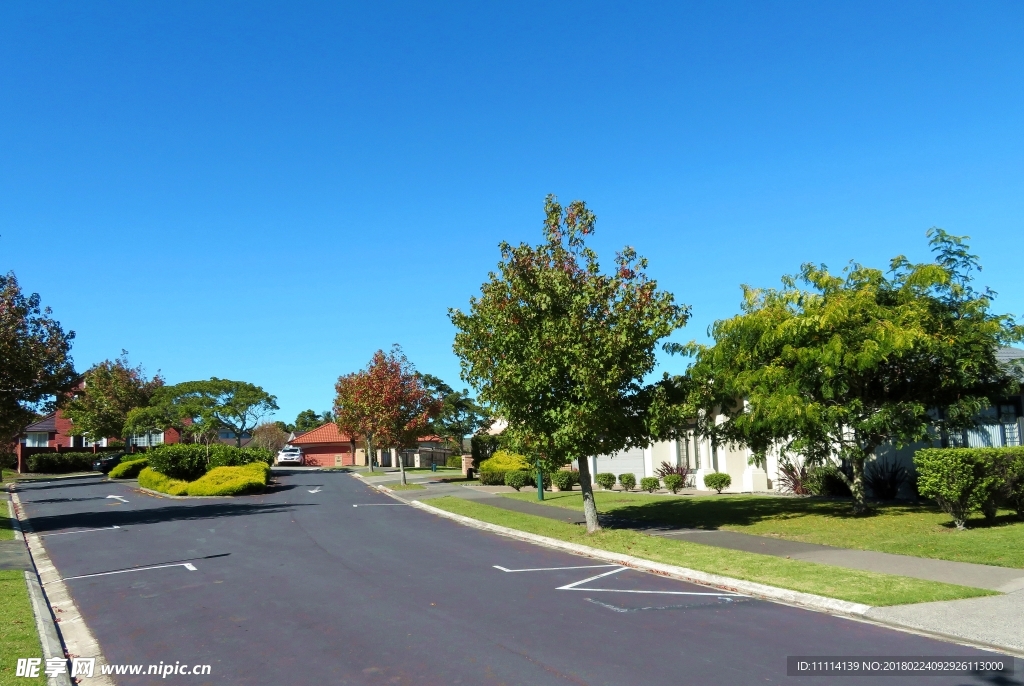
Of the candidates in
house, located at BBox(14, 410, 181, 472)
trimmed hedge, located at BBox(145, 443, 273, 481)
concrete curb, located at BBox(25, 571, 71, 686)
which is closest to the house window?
house, located at BBox(14, 410, 181, 472)

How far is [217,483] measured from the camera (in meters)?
33.6

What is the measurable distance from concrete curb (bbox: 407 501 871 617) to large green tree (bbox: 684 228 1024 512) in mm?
4828

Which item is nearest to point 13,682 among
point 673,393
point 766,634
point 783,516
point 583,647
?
point 583,647

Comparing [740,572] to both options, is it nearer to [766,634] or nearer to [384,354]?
[766,634]

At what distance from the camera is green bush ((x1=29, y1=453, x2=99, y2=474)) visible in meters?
58.2

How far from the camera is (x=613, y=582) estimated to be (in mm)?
11922

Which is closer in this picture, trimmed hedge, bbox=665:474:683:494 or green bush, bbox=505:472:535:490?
trimmed hedge, bbox=665:474:683:494

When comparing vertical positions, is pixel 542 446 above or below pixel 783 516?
above

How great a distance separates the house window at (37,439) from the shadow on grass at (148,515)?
5124 cm

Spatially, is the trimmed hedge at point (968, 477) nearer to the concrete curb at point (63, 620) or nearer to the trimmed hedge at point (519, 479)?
the concrete curb at point (63, 620)

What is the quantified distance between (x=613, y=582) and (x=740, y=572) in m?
2.11

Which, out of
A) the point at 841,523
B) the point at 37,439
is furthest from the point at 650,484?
the point at 37,439

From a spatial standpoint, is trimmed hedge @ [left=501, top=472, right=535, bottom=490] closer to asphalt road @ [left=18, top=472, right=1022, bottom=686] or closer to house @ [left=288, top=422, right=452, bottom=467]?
asphalt road @ [left=18, top=472, right=1022, bottom=686]

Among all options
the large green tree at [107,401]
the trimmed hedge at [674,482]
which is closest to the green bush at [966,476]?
the trimmed hedge at [674,482]
